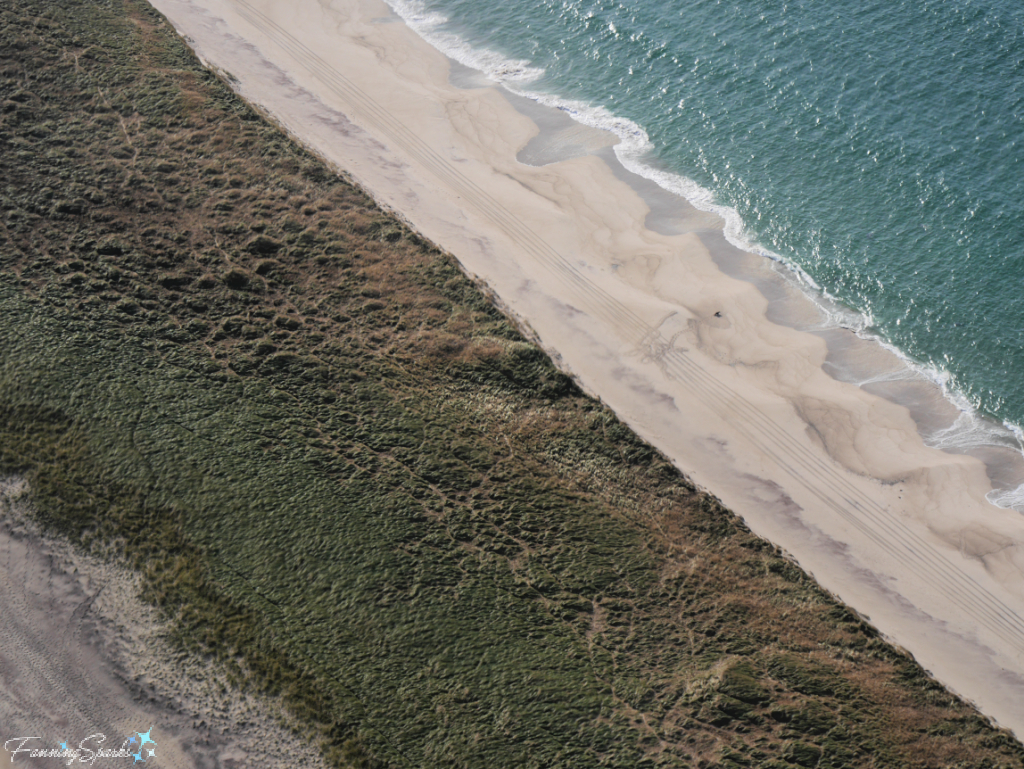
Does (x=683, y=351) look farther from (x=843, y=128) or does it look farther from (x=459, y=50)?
(x=459, y=50)

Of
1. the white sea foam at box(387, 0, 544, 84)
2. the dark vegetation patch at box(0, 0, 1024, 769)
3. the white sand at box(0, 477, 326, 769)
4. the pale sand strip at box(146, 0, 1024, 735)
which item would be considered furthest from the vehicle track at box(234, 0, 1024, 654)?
the white sand at box(0, 477, 326, 769)

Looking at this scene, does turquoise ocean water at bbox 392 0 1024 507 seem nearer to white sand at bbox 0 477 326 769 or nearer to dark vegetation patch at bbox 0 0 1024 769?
dark vegetation patch at bbox 0 0 1024 769

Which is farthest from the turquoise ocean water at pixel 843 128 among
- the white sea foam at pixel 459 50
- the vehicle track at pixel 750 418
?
the vehicle track at pixel 750 418

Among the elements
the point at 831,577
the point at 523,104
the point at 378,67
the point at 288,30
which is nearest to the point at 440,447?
the point at 831,577

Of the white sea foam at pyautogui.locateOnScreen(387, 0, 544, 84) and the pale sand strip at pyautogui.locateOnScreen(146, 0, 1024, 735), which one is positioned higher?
the white sea foam at pyautogui.locateOnScreen(387, 0, 544, 84)

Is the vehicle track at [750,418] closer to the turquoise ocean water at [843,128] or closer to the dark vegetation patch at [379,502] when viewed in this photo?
the dark vegetation patch at [379,502]

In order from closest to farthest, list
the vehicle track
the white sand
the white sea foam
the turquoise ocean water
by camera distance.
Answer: the white sand
the vehicle track
the turquoise ocean water
the white sea foam
